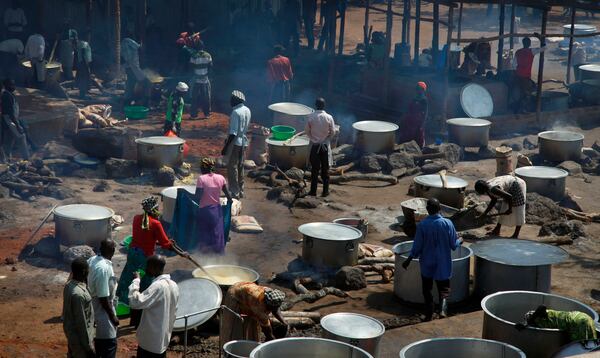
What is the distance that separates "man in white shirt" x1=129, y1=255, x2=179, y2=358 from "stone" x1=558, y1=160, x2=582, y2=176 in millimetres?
10731

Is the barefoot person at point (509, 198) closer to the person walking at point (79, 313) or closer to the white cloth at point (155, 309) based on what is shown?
the white cloth at point (155, 309)

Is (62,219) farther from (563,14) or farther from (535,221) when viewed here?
(563,14)

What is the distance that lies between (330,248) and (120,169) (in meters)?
4.92

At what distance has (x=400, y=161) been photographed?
17.0 meters

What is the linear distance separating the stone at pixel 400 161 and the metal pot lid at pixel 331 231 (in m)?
4.64

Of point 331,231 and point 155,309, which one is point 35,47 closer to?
point 331,231

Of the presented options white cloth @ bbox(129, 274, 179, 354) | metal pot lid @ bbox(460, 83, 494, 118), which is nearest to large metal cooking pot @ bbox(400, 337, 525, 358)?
white cloth @ bbox(129, 274, 179, 354)

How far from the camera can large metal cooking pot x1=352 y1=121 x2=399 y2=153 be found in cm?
1723

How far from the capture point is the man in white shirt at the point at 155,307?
26.7ft

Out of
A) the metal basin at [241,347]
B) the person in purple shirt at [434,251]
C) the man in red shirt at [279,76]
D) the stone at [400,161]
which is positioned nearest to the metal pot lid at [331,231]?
the person in purple shirt at [434,251]

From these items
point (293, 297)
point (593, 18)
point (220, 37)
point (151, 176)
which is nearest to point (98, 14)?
point (220, 37)

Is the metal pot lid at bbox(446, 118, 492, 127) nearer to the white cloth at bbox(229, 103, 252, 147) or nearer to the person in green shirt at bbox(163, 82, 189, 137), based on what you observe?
the person in green shirt at bbox(163, 82, 189, 137)

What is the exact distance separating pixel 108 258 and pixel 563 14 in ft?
109

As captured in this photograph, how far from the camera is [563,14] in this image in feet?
127
